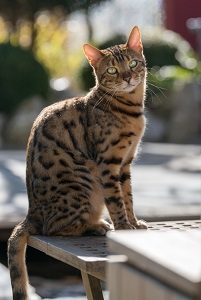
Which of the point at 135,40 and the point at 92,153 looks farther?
the point at 135,40

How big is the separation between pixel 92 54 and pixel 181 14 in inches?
768

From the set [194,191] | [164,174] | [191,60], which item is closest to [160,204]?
[194,191]

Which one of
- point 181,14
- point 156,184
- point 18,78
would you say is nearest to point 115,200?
point 156,184

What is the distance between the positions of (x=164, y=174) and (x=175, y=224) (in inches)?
286

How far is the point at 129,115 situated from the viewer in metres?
4.46

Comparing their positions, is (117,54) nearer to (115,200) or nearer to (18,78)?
(115,200)

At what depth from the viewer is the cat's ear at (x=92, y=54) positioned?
177 inches

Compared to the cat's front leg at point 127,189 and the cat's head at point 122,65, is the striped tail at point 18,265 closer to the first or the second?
the cat's front leg at point 127,189

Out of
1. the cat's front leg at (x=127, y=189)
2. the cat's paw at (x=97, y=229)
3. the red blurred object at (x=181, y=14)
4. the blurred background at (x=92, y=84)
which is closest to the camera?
the cat's paw at (x=97, y=229)

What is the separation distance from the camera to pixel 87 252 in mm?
3420

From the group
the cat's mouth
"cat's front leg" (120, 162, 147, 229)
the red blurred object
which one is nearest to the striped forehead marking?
the cat's mouth

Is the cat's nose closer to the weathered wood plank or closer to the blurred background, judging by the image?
the blurred background

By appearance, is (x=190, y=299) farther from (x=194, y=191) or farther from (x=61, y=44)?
(x=61, y=44)

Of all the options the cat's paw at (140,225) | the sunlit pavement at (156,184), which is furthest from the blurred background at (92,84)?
the cat's paw at (140,225)
